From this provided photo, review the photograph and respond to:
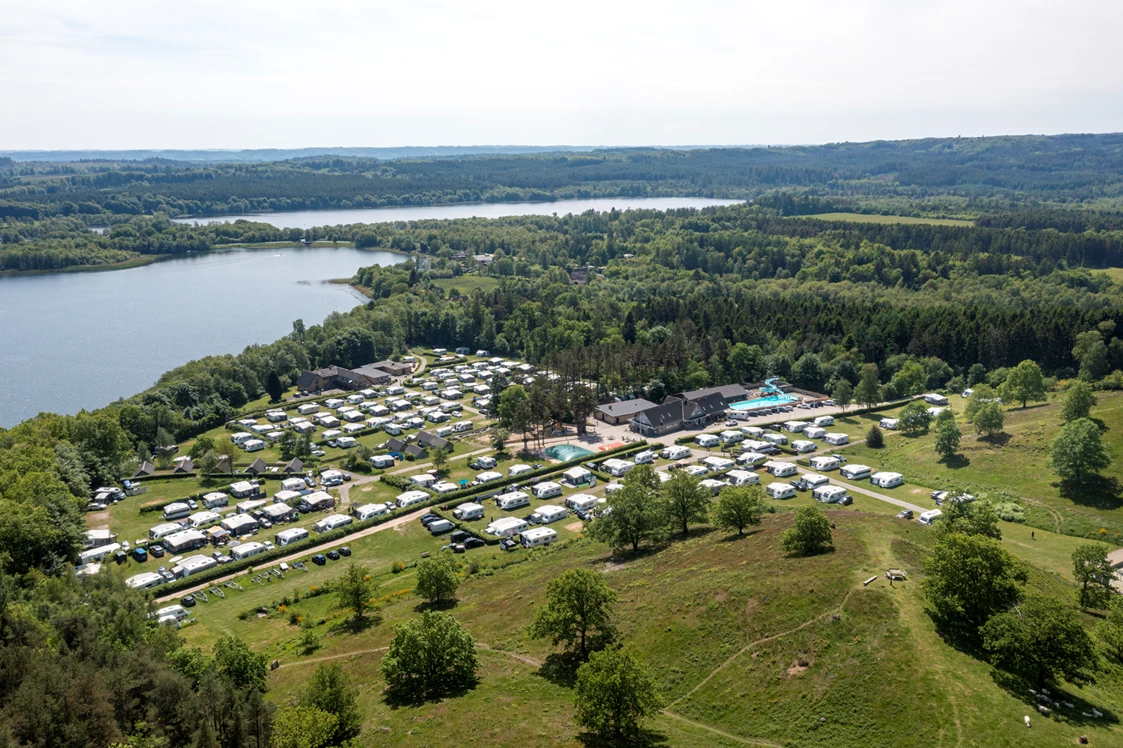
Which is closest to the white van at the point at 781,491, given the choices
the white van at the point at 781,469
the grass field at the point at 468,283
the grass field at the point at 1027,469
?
the white van at the point at 781,469

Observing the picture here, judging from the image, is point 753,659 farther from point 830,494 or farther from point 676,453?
point 676,453

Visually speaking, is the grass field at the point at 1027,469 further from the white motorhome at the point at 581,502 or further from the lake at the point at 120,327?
the lake at the point at 120,327

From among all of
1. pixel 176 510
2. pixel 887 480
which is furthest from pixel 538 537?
pixel 176 510

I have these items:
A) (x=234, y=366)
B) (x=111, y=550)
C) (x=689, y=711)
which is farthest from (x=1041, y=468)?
(x=234, y=366)

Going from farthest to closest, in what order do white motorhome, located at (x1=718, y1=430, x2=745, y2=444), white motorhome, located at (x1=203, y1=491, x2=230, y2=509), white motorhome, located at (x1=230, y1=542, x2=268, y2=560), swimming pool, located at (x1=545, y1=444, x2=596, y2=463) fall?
white motorhome, located at (x1=718, y1=430, x2=745, y2=444) → swimming pool, located at (x1=545, y1=444, x2=596, y2=463) → white motorhome, located at (x1=203, y1=491, x2=230, y2=509) → white motorhome, located at (x1=230, y1=542, x2=268, y2=560)

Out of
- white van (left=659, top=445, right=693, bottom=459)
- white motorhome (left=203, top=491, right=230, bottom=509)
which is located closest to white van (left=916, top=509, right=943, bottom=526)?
white van (left=659, top=445, right=693, bottom=459)

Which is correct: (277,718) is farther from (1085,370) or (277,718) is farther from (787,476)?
(1085,370)

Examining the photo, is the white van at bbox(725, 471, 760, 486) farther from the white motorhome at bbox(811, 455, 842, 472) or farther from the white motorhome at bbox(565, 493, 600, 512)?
the white motorhome at bbox(565, 493, 600, 512)
